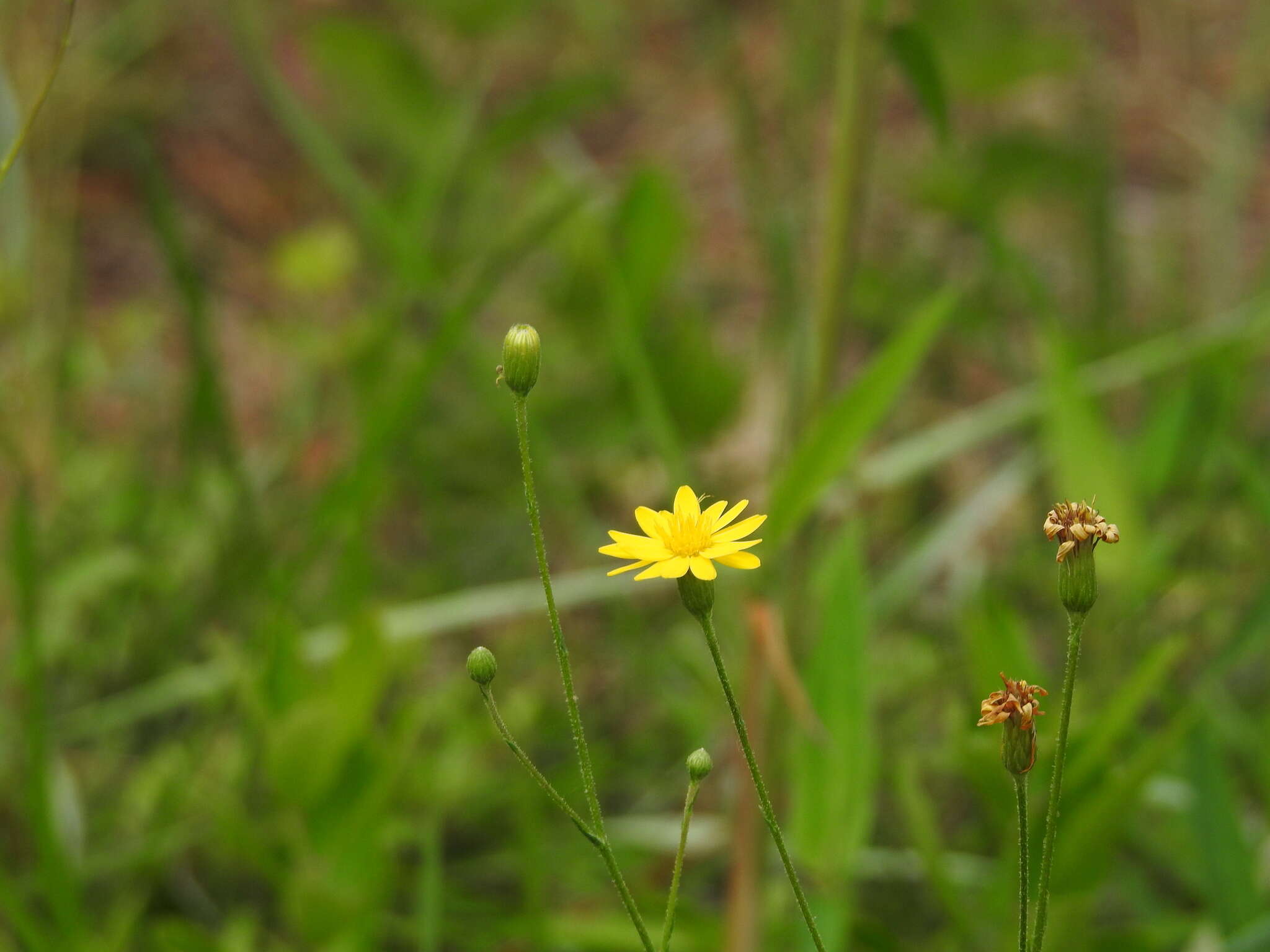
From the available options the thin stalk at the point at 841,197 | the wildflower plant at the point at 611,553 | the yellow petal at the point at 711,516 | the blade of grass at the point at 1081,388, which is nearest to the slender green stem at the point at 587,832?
the wildflower plant at the point at 611,553

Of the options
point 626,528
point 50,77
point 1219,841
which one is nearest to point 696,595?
point 50,77

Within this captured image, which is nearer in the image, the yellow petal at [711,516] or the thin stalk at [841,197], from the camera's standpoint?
the yellow petal at [711,516]

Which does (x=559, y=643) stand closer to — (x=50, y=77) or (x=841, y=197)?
(x=50, y=77)

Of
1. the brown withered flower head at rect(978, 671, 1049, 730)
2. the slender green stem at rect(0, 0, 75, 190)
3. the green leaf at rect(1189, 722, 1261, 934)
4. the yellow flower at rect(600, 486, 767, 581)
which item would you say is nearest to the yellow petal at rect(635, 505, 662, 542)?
the yellow flower at rect(600, 486, 767, 581)

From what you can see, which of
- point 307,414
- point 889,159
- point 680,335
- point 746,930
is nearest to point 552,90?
point 680,335

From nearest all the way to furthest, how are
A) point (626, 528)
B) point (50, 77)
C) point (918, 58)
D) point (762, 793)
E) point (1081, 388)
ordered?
point (762, 793), point (50, 77), point (918, 58), point (1081, 388), point (626, 528)

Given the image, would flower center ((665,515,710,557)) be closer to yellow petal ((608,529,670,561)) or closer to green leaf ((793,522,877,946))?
yellow petal ((608,529,670,561))

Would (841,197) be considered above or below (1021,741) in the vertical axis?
above

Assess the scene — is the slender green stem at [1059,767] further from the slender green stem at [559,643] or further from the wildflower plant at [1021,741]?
the slender green stem at [559,643]
